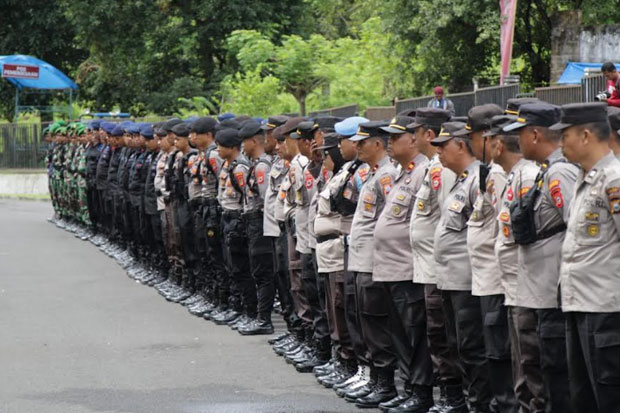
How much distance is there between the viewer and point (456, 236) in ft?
26.1

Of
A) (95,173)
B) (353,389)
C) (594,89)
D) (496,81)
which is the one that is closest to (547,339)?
(353,389)

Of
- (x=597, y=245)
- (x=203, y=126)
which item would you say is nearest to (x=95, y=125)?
(x=203, y=126)

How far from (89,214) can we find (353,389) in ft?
51.6

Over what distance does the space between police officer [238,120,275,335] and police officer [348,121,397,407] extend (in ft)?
11.6

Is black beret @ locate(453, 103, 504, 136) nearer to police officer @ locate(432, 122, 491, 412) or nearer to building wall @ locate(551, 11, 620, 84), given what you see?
police officer @ locate(432, 122, 491, 412)

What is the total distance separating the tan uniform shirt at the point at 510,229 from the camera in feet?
22.9

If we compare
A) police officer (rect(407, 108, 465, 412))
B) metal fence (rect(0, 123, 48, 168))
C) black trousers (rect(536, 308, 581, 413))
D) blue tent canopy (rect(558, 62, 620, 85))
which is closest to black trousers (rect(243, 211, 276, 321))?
police officer (rect(407, 108, 465, 412))

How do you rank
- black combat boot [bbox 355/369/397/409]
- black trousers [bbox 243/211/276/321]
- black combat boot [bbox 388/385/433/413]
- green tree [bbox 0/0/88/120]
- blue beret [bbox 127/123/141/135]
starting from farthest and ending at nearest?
green tree [bbox 0/0/88/120] → blue beret [bbox 127/123/141/135] → black trousers [bbox 243/211/276/321] → black combat boot [bbox 355/369/397/409] → black combat boot [bbox 388/385/433/413]

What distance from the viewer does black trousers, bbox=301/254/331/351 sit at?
10586 mm

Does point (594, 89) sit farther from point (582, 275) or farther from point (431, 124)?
point (582, 275)

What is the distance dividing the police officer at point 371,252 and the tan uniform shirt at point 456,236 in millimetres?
1011

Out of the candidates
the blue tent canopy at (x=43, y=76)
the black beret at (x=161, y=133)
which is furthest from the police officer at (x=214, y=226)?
the blue tent canopy at (x=43, y=76)

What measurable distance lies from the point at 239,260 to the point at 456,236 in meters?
5.64

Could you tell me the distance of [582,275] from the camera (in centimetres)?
629
